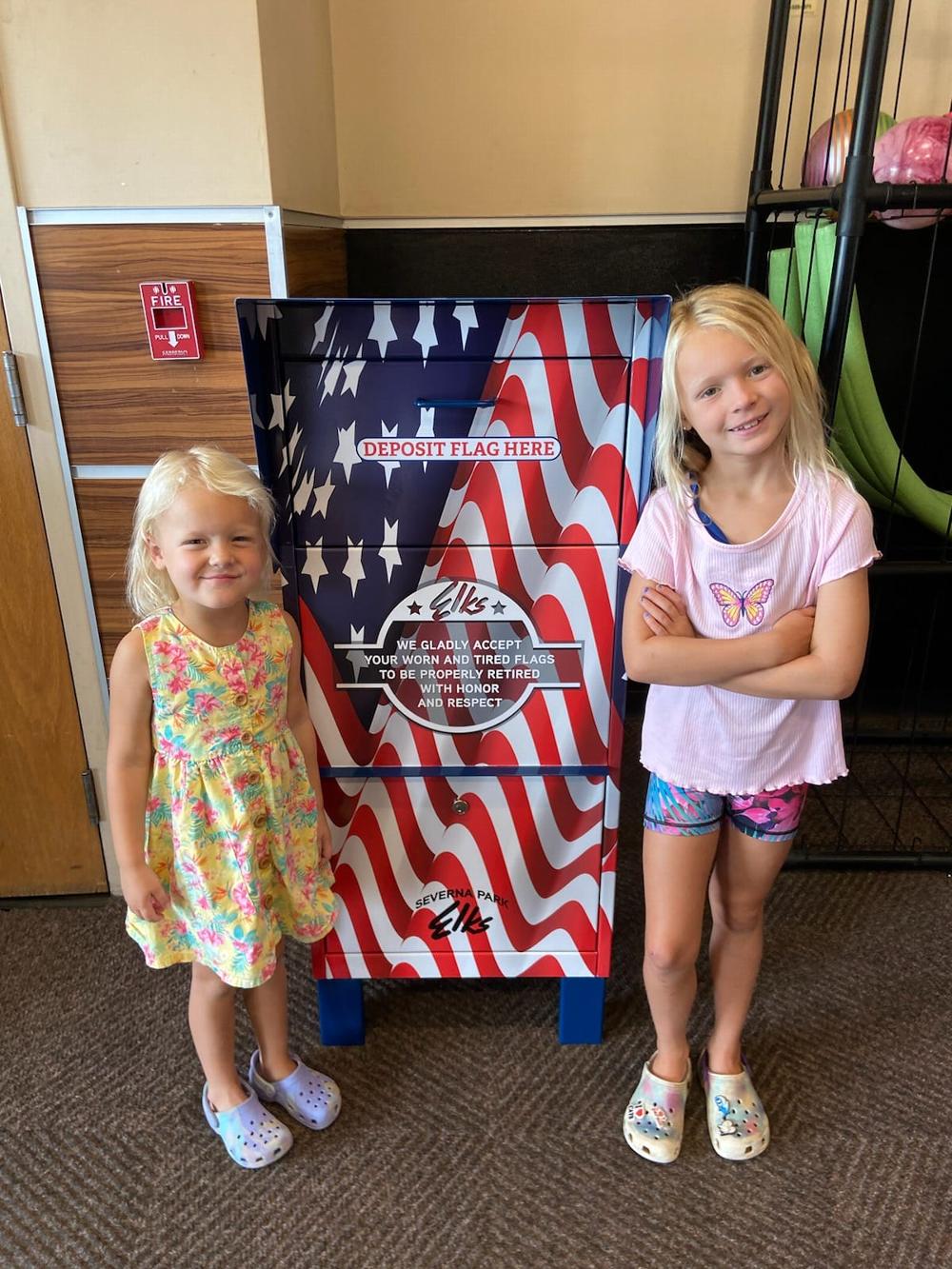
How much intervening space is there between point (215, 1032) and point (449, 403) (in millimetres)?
1021

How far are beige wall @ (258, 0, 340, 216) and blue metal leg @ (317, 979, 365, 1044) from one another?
4.42 ft

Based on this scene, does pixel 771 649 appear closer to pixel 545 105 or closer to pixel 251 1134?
pixel 251 1134

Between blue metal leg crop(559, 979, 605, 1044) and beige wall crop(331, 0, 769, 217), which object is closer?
blue metal leg crop(559, 979, 605, 1044)

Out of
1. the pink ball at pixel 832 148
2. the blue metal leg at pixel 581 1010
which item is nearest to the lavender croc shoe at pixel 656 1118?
the blue metal leg at pixel 581 1010

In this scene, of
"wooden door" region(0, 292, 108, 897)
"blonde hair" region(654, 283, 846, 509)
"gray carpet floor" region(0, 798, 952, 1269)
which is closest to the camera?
"blonde hair" region(654, 283, 846, 509)

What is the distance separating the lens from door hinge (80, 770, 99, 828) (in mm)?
1914

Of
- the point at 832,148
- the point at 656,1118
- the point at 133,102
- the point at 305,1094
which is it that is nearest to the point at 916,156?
the point at 832,148

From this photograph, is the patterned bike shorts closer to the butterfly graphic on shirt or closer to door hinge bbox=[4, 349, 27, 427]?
the butterfly graphic on shirt

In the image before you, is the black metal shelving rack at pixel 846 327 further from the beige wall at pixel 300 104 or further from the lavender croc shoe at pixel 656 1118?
the beige wall at pixel 300 104

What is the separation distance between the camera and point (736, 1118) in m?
1.46

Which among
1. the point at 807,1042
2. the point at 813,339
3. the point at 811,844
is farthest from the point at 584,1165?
the point at 813,339

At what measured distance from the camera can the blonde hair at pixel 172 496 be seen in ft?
3.98

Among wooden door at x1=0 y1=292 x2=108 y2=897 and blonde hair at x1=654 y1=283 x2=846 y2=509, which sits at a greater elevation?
blonde hair at x1=654 y1=283 x2=846 y2=509

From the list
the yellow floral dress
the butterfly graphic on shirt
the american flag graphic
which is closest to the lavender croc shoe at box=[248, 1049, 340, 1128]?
the american flag graphic
